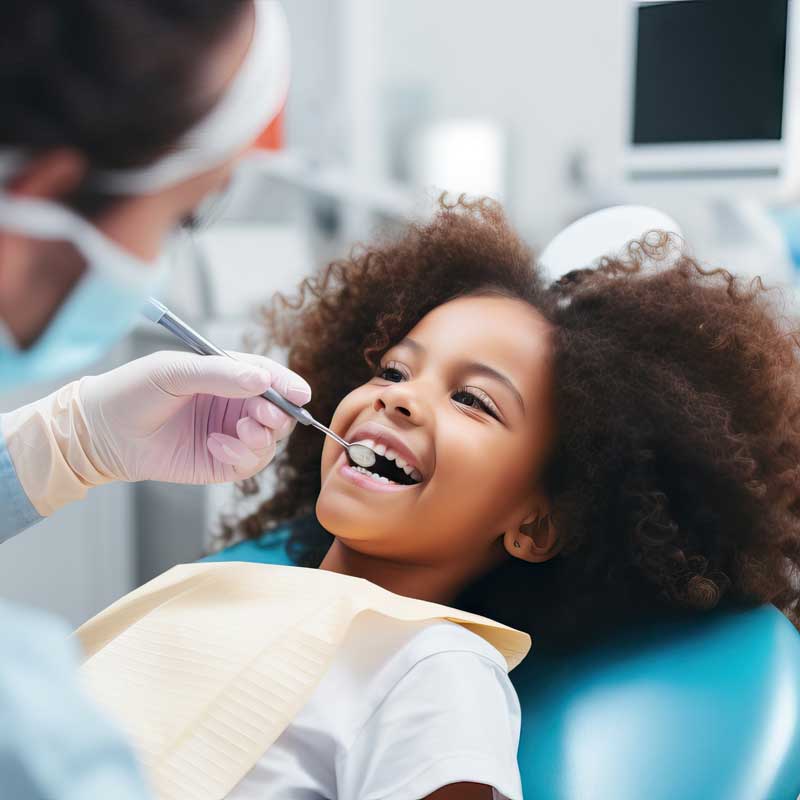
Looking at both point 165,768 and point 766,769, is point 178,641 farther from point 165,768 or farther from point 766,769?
point 766,769

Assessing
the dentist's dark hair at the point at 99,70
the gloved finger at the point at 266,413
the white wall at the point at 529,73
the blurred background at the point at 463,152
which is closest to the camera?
the dentist's dark hair at the point at 99,70

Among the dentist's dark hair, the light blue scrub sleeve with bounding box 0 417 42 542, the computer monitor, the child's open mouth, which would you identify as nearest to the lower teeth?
the child's open mouth

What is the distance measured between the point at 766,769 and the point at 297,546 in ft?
1.93

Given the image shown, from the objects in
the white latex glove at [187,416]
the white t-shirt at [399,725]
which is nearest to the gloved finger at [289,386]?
the white latex glove at [187,416]

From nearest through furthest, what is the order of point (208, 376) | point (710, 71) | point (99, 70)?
point (99, 70), point (208, 376), point (710, 71)

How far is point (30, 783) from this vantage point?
47 cm

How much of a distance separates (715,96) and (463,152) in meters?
1.04

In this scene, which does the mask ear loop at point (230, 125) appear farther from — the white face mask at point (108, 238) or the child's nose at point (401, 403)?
the child's nose at point (401, 403)

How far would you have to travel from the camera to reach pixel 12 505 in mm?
1011

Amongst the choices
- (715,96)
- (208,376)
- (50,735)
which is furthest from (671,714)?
(715,96)

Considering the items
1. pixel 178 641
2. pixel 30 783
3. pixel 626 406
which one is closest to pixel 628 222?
pixel 626 406

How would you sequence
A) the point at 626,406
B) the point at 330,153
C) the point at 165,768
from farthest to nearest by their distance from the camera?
the point at 330,153
the point at 626,406
the point at 165,768

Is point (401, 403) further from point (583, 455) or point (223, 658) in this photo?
point (223, 658)

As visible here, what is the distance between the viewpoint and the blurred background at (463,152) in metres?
1.98
